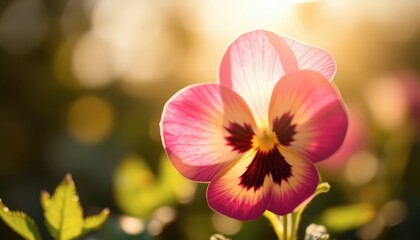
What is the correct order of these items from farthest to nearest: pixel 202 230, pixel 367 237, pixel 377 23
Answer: pixel 377 23 < pixel 202 230 < pixel 367 237

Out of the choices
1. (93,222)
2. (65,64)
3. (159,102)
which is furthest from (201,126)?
(65,64)

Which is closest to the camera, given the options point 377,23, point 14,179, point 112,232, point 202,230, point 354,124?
point 112,232

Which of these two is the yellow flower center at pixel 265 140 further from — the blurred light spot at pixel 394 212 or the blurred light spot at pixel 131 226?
the blurred light spot at pixel 394 212

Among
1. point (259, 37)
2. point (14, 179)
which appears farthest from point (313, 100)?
point (14, 179)

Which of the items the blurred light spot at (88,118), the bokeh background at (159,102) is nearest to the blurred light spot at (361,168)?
the bokeh background at (159,102)

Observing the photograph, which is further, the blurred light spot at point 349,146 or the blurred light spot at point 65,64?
the blurred light spot at point 65,64

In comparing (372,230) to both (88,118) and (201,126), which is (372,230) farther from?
(88,118)

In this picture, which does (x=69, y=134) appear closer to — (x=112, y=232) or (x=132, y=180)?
(x=132, y=180)
